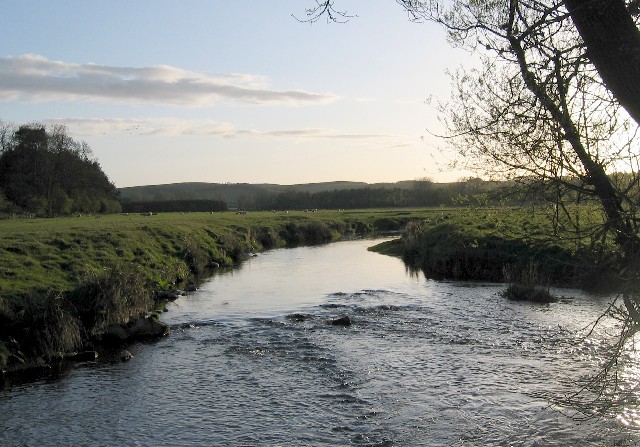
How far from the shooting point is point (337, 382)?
14062mm

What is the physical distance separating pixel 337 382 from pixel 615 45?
434 inches

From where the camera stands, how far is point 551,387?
42.5 ft

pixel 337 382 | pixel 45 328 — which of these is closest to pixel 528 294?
pixel 337 382

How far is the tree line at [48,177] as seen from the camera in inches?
2761

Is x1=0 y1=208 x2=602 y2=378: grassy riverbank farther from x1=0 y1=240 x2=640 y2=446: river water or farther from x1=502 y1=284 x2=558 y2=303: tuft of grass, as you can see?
x1=0 y1=240 x2=640 y2=446: river water

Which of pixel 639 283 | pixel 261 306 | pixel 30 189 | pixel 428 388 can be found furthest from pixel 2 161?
pixel 639 283

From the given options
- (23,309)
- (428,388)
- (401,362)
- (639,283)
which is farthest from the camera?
(23,309)

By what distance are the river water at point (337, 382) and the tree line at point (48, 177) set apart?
172ft

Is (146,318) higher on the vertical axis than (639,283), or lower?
lower

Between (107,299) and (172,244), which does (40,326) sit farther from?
(172,244)

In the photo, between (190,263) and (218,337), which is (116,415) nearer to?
(218,337)

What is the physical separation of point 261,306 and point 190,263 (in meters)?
11.8

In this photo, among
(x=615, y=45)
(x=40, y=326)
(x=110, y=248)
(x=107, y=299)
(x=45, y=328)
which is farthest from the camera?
(x=110, y=248)

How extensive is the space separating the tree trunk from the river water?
306 inches
